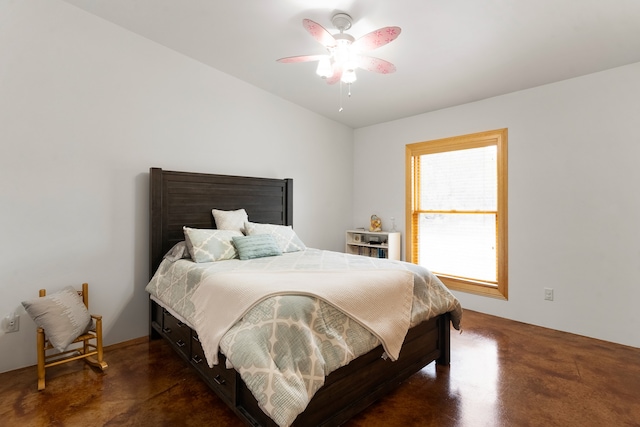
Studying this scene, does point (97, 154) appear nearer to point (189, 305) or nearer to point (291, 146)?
point (189, 305)

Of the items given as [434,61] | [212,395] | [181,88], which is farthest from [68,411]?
[434,61]

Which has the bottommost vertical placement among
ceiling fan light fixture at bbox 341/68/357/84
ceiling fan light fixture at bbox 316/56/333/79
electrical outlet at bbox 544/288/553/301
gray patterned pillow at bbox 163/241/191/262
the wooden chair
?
the wooden chair

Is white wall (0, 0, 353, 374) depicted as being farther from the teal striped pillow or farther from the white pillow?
the teal striped pillow

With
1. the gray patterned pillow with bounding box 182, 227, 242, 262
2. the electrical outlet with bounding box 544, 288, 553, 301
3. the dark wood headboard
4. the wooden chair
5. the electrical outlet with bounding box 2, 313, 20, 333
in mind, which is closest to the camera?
the wooden chair

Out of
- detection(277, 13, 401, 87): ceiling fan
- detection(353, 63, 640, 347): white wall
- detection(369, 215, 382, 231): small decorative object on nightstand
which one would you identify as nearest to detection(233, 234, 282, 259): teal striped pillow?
detection(277, 13, 401, 87): ceiling fan

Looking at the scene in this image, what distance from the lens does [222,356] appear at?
1.74 metres

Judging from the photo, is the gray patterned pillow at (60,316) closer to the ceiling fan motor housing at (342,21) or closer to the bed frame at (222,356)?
the bed frame at (222,356)

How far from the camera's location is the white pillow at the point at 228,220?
3.13 metres

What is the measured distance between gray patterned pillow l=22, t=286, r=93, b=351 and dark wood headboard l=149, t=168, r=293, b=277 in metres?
0.66

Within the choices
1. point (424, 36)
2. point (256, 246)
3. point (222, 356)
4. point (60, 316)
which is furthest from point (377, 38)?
point (60, 316)

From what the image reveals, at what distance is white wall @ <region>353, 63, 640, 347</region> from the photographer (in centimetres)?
280

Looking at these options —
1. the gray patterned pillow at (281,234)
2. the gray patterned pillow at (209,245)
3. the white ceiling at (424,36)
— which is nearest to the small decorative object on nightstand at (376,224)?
the gray patterned pillow at (281,234)

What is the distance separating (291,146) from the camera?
4148 millimetres

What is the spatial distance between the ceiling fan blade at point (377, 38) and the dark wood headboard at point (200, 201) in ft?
6.39
